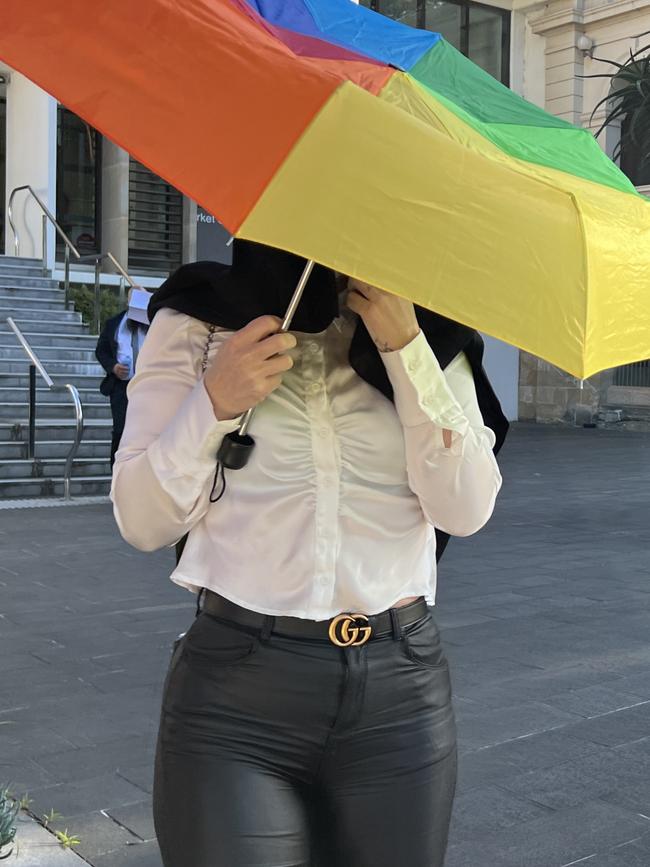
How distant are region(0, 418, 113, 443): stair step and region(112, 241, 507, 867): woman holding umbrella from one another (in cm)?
1027

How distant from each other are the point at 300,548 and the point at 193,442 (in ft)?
0.80

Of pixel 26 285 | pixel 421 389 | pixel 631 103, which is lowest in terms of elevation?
pixel 421 389

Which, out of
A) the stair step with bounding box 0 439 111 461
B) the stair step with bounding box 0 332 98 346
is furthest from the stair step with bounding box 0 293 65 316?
the stair step with bounding box 0 439 111 461

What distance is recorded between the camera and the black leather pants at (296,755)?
1.69 metres

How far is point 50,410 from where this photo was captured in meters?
13.0

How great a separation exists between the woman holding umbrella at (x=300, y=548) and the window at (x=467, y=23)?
22.3m

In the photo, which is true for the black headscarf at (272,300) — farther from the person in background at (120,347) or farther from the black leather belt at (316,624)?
the person in background at (120,347)

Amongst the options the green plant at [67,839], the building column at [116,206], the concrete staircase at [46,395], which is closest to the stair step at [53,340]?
the concrete staircase at [46,395]

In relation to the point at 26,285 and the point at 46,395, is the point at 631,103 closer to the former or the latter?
the point at 26,285

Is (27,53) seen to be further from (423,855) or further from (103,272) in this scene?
(103,272)

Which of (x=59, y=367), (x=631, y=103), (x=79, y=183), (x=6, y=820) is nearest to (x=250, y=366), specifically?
(x=6, y=820)

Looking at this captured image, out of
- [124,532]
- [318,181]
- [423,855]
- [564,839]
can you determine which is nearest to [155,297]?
[124,532]

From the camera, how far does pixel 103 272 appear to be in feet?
64.5

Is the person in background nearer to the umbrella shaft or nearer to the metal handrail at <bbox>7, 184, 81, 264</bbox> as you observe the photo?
the metal handrail at <bbox>7, 184, 81, 264</bbox>
